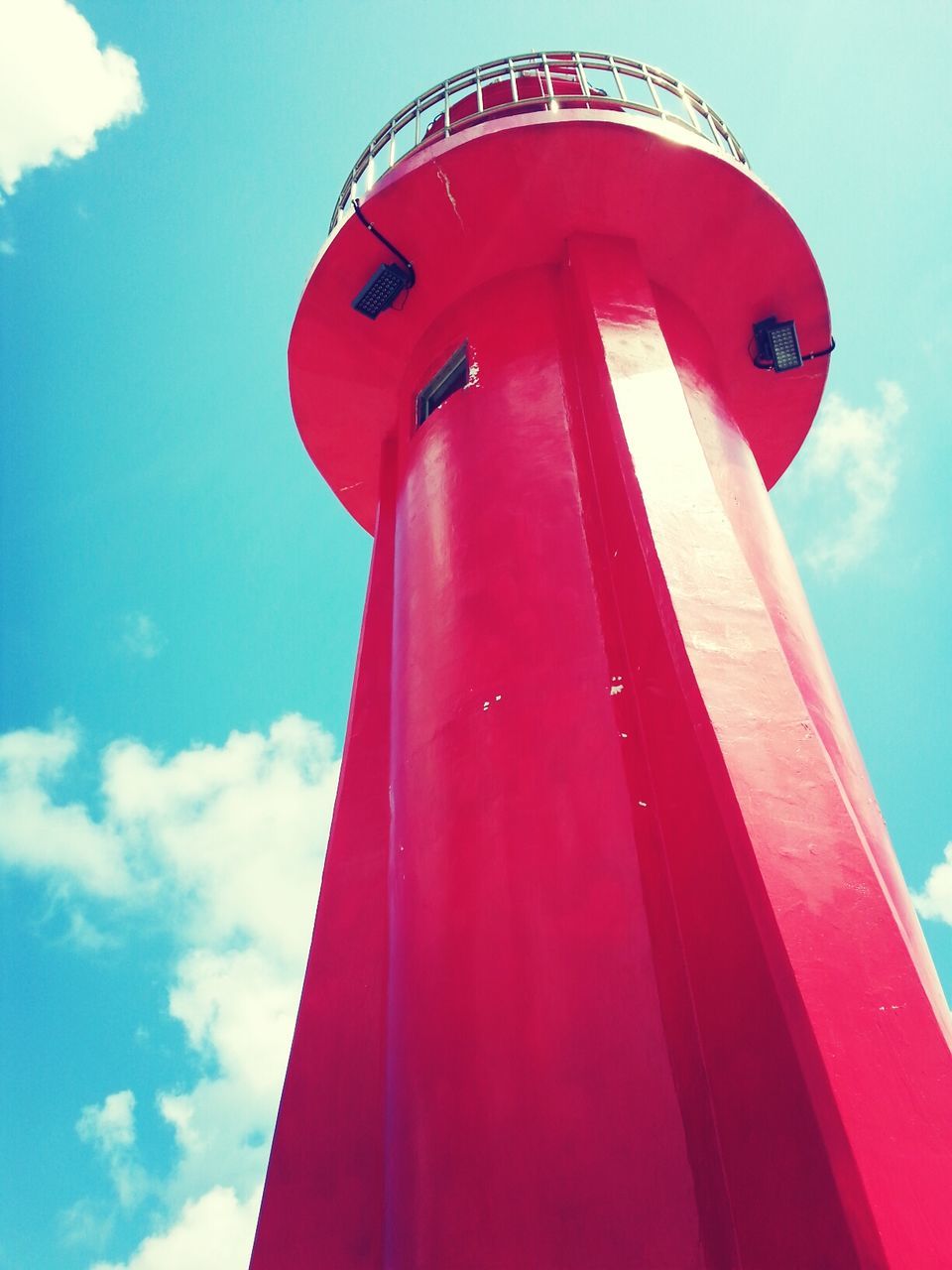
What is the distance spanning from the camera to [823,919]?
3285mm

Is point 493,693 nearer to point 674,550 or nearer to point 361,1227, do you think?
point 674,550

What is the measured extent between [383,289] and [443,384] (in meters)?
1.19

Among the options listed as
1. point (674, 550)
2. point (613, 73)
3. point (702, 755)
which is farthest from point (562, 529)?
point (613, 73)

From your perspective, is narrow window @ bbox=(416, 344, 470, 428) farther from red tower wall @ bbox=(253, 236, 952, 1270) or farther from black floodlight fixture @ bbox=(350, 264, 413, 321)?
red tower wall @ bbox=(253, 236, 952, 1270)

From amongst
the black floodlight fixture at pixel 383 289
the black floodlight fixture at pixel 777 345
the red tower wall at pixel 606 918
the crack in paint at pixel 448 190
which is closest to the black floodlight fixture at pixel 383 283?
the black floodlight fixture at pixel 383 289

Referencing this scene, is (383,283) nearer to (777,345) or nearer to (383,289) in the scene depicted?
(383,289)

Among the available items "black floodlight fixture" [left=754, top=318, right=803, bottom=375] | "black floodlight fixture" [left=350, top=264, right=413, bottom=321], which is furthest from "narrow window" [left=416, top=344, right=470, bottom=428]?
"black floodlight fixture" [left=754, top=318, right=803, bottom=375]

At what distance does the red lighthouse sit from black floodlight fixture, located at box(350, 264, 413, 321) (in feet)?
0.18

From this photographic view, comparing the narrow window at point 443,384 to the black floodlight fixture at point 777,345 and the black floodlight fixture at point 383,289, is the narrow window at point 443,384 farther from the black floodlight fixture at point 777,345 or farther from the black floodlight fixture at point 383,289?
the black floodlight fixture at point 777,345

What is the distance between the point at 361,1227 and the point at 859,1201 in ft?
8.21

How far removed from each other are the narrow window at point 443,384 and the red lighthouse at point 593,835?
0.04 metres

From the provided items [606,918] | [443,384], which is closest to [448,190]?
[443,384]

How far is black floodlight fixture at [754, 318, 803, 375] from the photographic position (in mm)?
8492

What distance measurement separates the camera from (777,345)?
854 cm
